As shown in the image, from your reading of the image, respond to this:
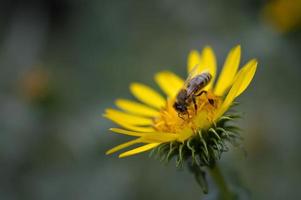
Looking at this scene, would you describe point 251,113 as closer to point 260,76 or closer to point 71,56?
point 260,76

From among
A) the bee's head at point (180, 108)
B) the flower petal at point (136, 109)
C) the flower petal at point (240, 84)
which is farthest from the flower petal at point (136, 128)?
the flower petal at point (240, 84)

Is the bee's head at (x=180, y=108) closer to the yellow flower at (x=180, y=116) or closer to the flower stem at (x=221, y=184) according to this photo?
the yellow flower at (x=180, y=116)

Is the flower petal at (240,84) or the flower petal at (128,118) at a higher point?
the flower petal at (128,118)

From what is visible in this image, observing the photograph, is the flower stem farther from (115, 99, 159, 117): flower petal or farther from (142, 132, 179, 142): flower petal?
(115, 99, 159, 117): flower petal

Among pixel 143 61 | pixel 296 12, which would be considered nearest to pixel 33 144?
pixel 143 61

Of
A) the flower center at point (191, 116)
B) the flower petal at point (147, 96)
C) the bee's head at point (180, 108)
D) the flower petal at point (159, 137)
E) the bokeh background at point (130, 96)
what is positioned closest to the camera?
the flower petal at point (159, 137)

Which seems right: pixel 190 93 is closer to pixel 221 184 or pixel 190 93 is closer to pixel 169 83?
pixel 221 184
